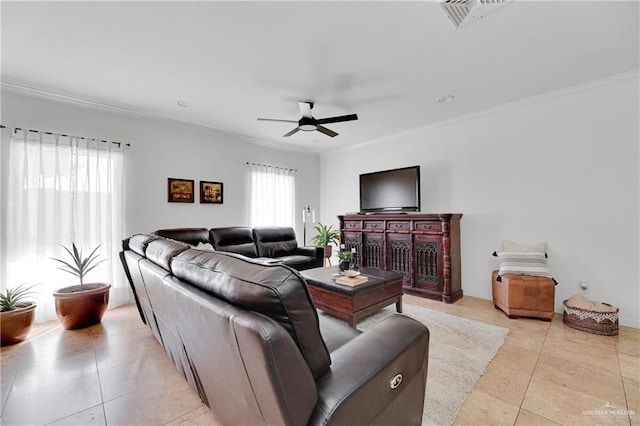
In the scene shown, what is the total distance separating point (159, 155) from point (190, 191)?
2.13 feet

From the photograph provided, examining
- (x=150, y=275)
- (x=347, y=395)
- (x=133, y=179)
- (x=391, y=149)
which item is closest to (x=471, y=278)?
(x=391, y=149)

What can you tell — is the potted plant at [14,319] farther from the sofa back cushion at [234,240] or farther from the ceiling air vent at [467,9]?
the ceiling air vent at [467,9]

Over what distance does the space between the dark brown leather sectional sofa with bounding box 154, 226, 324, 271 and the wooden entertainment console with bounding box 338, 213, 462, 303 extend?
2.88 feet

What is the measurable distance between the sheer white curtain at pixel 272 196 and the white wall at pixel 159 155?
0.52 ft

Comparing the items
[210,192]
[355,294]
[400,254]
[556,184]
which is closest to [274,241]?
[210,192]

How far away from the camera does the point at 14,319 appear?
237 centimetres

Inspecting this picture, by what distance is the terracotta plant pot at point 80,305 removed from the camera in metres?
2.65

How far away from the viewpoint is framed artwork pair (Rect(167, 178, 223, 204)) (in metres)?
3.94

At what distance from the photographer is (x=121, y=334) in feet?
8.46

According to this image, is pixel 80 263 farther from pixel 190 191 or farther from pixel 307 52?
pixel 307 52

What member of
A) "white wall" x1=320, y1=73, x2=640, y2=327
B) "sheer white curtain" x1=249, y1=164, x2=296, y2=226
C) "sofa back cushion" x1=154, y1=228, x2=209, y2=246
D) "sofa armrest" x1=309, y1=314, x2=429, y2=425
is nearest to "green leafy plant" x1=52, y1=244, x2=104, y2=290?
"sofa back cushion" x1=154, y1=228, x2=209, y2=246

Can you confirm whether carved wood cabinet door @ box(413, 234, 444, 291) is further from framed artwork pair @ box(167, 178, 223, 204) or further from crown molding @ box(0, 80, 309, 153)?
crown molding @ box(0, 80, 309, 153)

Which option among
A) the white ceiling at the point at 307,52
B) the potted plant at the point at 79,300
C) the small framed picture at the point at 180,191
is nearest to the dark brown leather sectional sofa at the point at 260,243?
the small framed picture at the point at 180,191

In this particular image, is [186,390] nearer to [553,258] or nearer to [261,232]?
[261,232]
